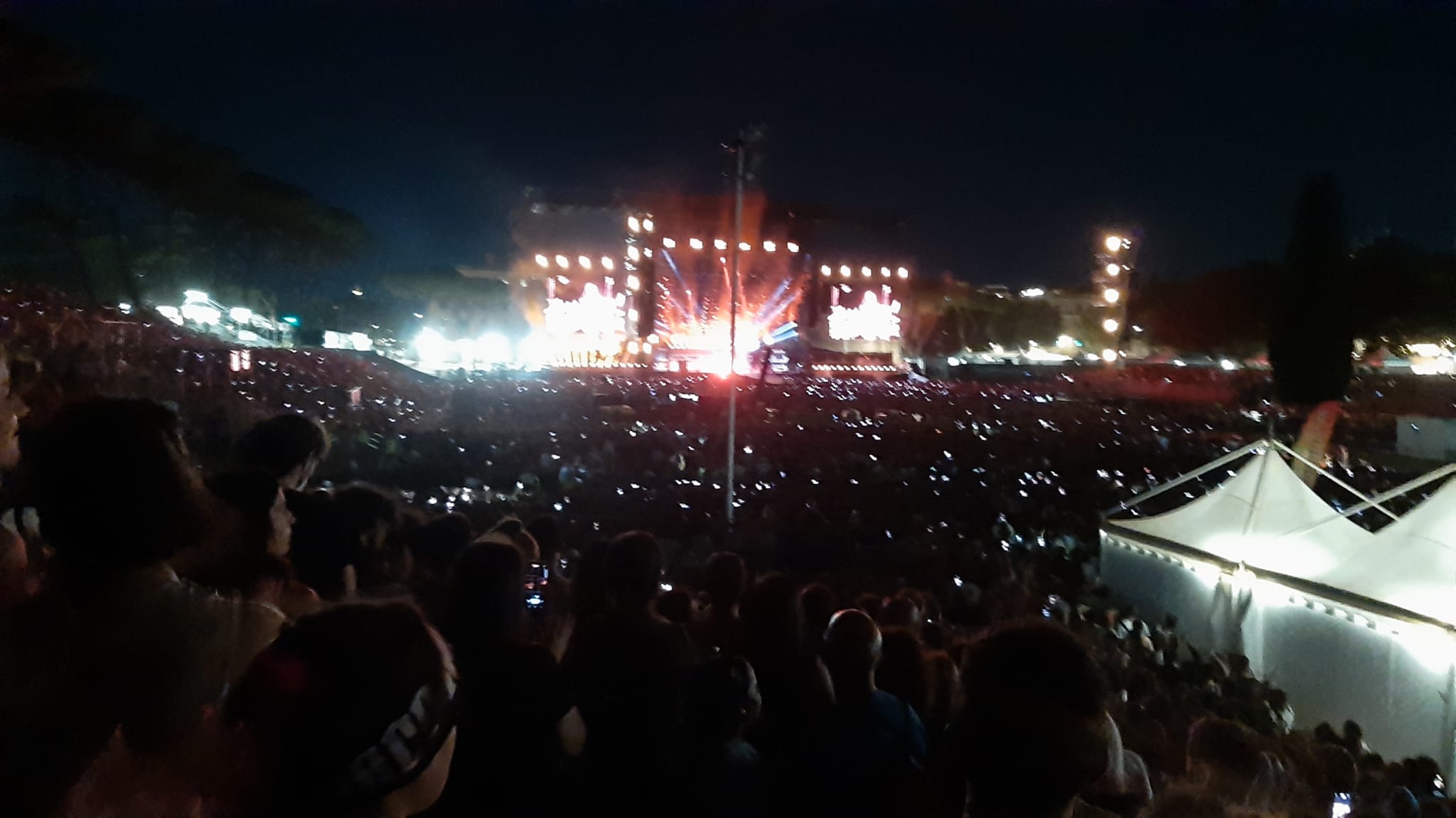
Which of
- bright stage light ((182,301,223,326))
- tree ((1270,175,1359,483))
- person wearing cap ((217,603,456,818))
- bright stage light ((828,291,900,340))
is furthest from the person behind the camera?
bright stage light ((828,291,900,340))

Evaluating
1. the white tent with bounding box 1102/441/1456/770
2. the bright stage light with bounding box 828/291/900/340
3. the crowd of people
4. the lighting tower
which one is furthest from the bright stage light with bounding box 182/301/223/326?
the lighting tower

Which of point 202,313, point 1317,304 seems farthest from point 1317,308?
point 202,313

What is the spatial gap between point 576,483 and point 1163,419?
60.5 ft

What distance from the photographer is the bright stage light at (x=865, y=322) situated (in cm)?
6256

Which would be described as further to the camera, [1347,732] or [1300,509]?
[1300,509]

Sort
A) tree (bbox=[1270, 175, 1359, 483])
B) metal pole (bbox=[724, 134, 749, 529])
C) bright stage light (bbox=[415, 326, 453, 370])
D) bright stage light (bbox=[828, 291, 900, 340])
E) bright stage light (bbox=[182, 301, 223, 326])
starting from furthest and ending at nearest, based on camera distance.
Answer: bright stage light (bbox=[828, 291, 900, 340]) < bright stage light (bbox=[415, 326, 453, 370]) < bright stage light (bbox=[182, 301, 223, 326]) < tree (bbox=[1270, 175, 1359, 483]) < metal pole (bbox=[724, 134, 749, 529])

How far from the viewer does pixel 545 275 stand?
58.9 metres

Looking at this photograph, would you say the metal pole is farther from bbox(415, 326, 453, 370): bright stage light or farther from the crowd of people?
bbox(415, 326, 453, 370): bright stage light

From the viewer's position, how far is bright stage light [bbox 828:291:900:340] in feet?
205

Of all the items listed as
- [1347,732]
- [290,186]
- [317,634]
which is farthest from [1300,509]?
[290,186]

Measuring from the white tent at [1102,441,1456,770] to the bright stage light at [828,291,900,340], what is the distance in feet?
180

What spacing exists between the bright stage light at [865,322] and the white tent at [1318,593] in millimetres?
55016

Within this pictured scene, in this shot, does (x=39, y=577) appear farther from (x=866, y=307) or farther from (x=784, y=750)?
(x=866, y=307)

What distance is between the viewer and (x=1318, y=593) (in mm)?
5738
